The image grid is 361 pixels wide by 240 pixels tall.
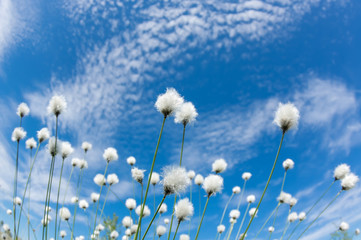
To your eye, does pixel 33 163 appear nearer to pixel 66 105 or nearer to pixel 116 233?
pixel 66 105

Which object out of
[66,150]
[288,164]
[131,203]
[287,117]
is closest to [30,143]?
[66,150]

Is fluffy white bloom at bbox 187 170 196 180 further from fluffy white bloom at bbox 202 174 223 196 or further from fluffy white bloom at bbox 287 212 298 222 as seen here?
fluffy white bloom at bbox 287 212 298 222

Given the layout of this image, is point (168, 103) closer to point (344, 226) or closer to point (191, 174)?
point (191, 174)

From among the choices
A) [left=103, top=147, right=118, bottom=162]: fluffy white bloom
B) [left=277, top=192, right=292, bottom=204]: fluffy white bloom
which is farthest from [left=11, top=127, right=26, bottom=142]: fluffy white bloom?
[left=277, top=192, right=292, bottom=204]: fluffy white bloom

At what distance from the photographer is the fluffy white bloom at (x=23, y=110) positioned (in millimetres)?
4025

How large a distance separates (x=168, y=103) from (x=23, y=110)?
10.8 ft

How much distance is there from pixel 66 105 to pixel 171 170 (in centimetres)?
198

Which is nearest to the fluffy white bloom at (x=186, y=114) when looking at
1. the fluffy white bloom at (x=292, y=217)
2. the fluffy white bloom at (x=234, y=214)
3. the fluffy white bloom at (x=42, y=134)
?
the fluffy white bloom at (x=42, y=134)

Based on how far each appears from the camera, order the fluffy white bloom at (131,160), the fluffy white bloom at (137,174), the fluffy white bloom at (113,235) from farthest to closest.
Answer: the fluffy white bloom at (113,235), the fluffy white bloom at (131,160), the fluffy white bloom at (137,174)

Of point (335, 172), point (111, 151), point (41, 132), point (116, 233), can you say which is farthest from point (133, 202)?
point (335, 172)

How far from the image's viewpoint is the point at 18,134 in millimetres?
3871

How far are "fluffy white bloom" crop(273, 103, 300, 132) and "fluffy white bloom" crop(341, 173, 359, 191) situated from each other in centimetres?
219

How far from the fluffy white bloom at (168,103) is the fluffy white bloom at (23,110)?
3.12 metres

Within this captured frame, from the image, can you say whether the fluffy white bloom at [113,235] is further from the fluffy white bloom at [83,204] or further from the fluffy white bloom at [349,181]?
the fluffy white bloom at [349,181]
